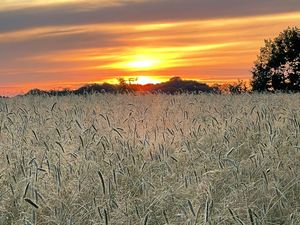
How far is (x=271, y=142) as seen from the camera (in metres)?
5.45

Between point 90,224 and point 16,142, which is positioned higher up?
point 16,142

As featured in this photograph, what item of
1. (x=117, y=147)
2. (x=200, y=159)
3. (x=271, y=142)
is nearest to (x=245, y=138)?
(x=271, y=142)

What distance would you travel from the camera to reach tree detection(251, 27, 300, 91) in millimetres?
34969

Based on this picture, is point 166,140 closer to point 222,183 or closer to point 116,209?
point 222,183

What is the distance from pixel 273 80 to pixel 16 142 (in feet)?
101

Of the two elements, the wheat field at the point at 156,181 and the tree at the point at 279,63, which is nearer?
the wheat field at the point at 156,181

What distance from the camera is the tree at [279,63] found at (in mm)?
34969

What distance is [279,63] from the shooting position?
36.2 metres

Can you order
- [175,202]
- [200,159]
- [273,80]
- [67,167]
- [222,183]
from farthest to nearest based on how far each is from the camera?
[273,80] → [200,159] → [67,167] → [222,183] → [175,202]

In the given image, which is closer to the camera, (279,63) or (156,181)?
(156,181)

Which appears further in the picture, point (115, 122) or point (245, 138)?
point (115, 122)

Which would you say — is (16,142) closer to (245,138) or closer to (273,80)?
(245,138)

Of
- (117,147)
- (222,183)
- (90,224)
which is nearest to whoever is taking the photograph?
(90,224)

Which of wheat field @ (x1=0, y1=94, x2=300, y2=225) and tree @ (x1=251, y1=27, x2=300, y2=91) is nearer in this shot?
wheat field @ (x1=0, y1=94, x2=300, y2=225)
